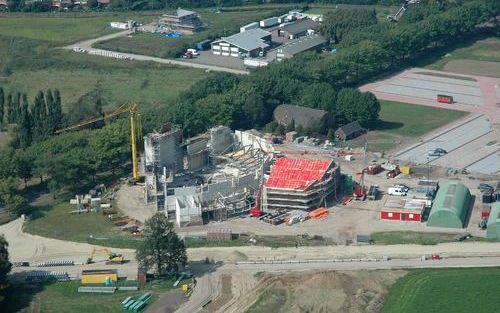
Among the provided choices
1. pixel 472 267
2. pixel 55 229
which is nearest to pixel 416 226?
pixel 472 267

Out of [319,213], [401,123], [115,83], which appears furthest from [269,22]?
[319,213]

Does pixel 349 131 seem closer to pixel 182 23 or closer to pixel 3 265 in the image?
pixel 3 265

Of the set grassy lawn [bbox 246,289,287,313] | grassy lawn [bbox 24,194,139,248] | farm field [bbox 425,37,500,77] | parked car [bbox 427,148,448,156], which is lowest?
grassy lawn [bbox 24,194,139,248]

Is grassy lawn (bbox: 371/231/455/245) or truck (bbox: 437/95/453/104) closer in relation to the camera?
grassy lawn (bbox: 371/231/455/245)

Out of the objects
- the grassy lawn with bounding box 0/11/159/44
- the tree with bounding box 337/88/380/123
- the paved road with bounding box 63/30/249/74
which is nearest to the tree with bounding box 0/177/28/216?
the tree with bounding box 337/88/380/123

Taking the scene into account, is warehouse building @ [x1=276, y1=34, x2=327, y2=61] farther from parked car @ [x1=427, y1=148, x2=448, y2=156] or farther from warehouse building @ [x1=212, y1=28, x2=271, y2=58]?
parked car @ [x1=427, y1=148, x2=448, y2=156]

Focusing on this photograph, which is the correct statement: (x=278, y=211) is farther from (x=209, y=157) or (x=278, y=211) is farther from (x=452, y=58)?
(x=452, y=58)
